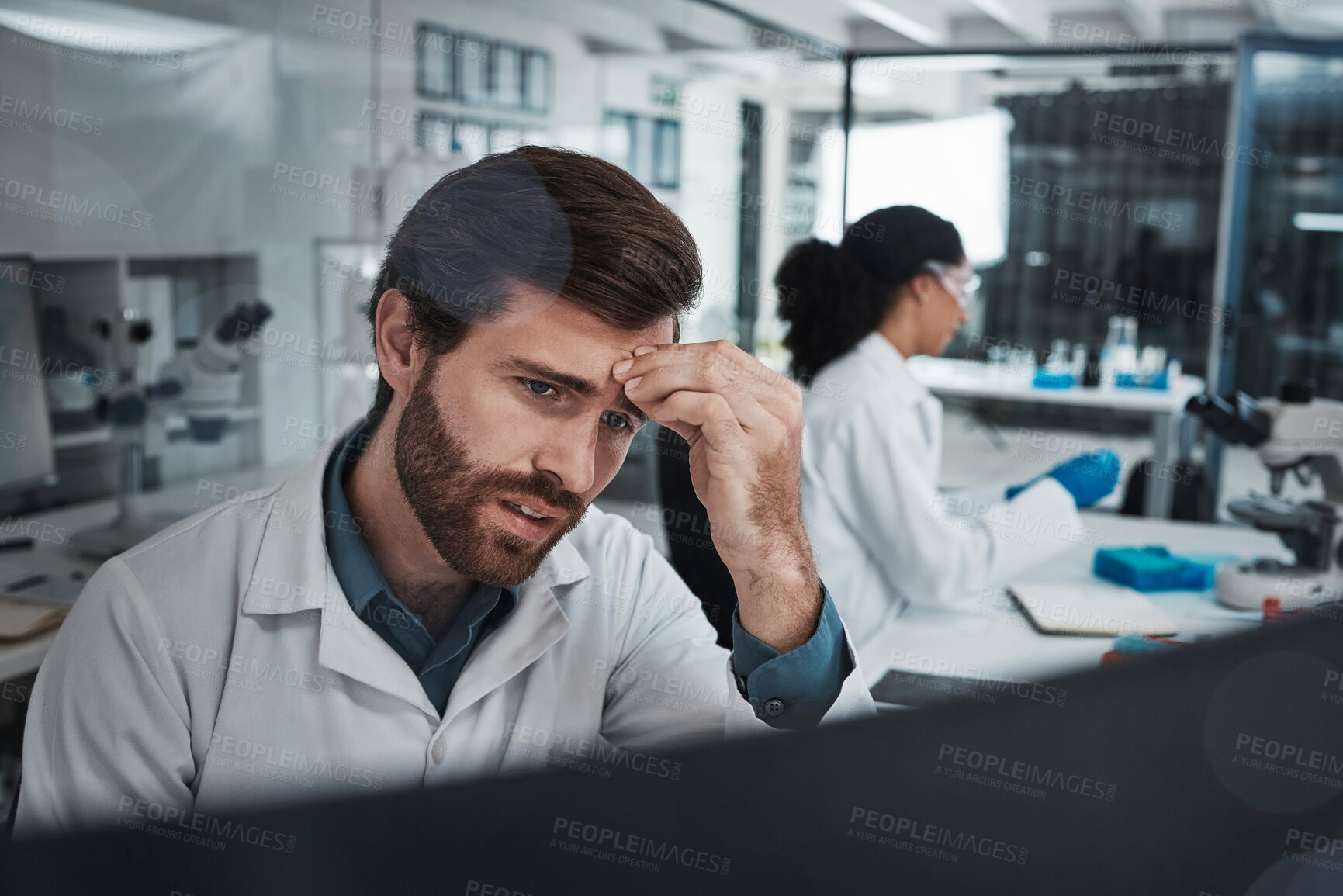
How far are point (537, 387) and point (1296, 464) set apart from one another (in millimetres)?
1766

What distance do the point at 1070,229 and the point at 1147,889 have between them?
311 inches

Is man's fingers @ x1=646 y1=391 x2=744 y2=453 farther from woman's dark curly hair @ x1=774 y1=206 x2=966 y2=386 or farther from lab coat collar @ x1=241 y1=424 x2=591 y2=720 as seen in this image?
woman's dark curly hair @ x1=774 y1=206 x2=966 y2=386

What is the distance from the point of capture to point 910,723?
20cm

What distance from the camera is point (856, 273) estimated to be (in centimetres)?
232

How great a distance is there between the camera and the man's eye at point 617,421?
1048 millimetres

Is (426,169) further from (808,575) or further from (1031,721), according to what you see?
(1031,721)

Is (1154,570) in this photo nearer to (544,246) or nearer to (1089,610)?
(1089,610)

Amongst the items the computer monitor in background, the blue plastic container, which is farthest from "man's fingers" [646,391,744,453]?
the computer monitor in background

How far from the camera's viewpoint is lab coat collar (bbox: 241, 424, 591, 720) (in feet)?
3.24

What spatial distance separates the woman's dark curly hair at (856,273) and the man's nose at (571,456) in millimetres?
1404

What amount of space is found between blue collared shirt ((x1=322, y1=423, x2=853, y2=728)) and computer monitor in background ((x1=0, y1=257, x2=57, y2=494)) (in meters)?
1.18

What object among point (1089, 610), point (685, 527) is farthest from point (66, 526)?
point (1089, 610)

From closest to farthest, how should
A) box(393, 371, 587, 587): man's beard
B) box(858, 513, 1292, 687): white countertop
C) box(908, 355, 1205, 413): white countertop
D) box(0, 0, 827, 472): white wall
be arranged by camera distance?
box(393, 371, 587, 587): man's beard
box(858, 513, 1292, 687): white countertop
box(0, 0, 827, 472): white wall
box(908, 355, 1205, 413): white countertop

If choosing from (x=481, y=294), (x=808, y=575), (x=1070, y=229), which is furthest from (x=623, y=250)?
(x=1070, y=229)
